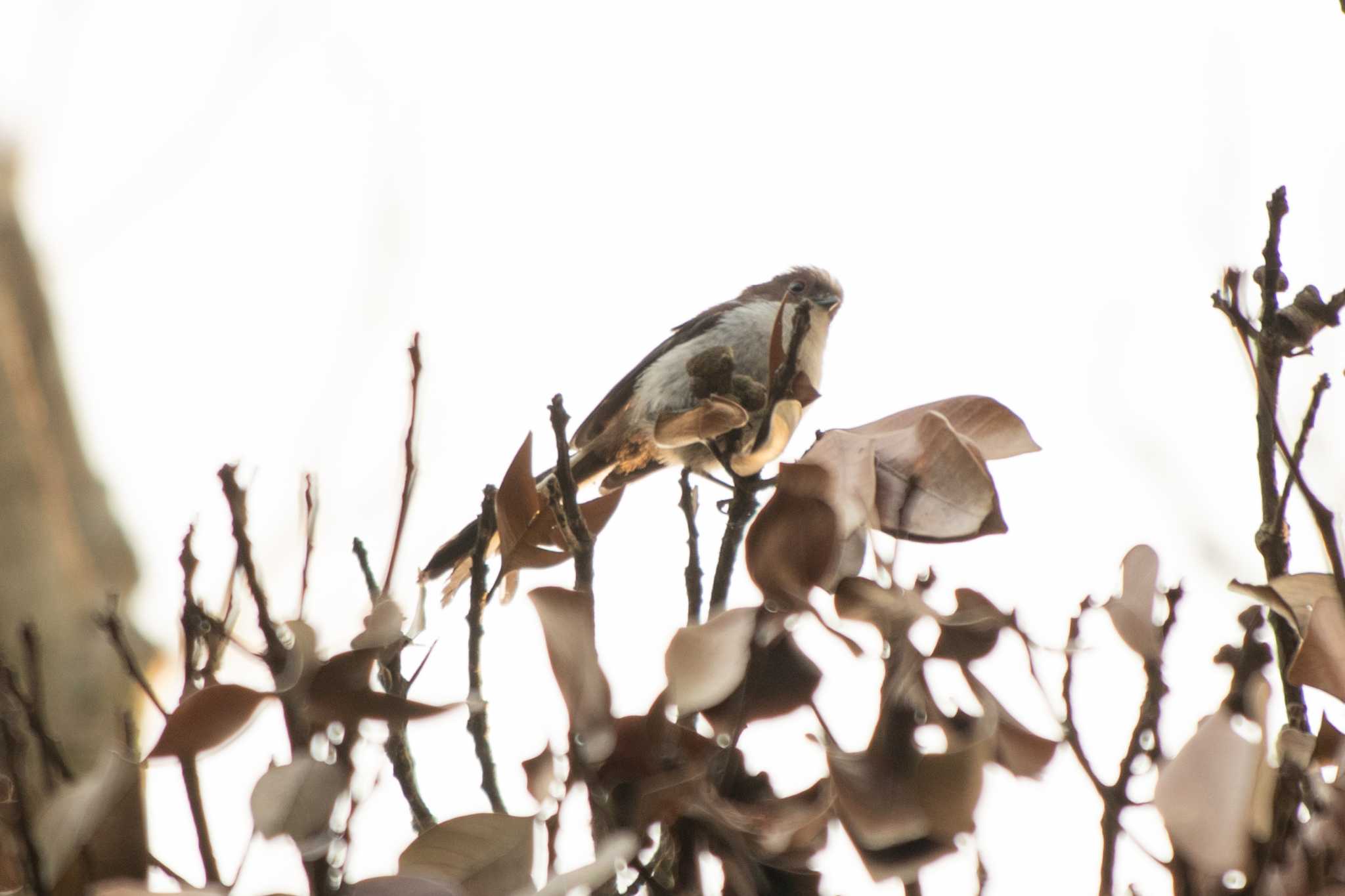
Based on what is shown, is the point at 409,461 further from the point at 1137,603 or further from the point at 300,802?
the point at 1137,603


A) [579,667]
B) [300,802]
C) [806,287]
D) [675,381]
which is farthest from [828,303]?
[300,802]

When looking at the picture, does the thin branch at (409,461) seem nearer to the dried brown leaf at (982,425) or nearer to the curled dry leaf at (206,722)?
the curled dry leaf at (206,722)

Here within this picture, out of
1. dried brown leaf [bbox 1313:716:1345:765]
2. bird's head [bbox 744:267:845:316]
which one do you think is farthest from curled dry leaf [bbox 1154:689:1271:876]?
bird's head [bbox 744:267:845:316]

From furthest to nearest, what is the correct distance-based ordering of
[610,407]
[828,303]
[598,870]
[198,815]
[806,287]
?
[806,287] < [828,303] < [610,407] < [198,815] < [598,870]

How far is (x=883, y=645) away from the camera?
107 cm

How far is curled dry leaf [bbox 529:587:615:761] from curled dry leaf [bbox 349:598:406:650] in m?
0.15

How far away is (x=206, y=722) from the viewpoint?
3.63 ft

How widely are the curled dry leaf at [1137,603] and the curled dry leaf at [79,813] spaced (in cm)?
89

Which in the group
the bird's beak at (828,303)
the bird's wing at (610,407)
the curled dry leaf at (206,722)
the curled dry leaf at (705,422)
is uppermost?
the bird's beak at (828,303)

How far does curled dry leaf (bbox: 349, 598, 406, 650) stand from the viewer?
1167 mm

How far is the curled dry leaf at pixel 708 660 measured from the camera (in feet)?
3.41

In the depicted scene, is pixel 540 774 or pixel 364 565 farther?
pixel 364 565

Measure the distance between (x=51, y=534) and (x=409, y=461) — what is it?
4.61 meters

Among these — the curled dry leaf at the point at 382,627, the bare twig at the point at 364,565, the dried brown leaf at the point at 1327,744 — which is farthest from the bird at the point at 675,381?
the dried brown leaf at the point at 1327,744
